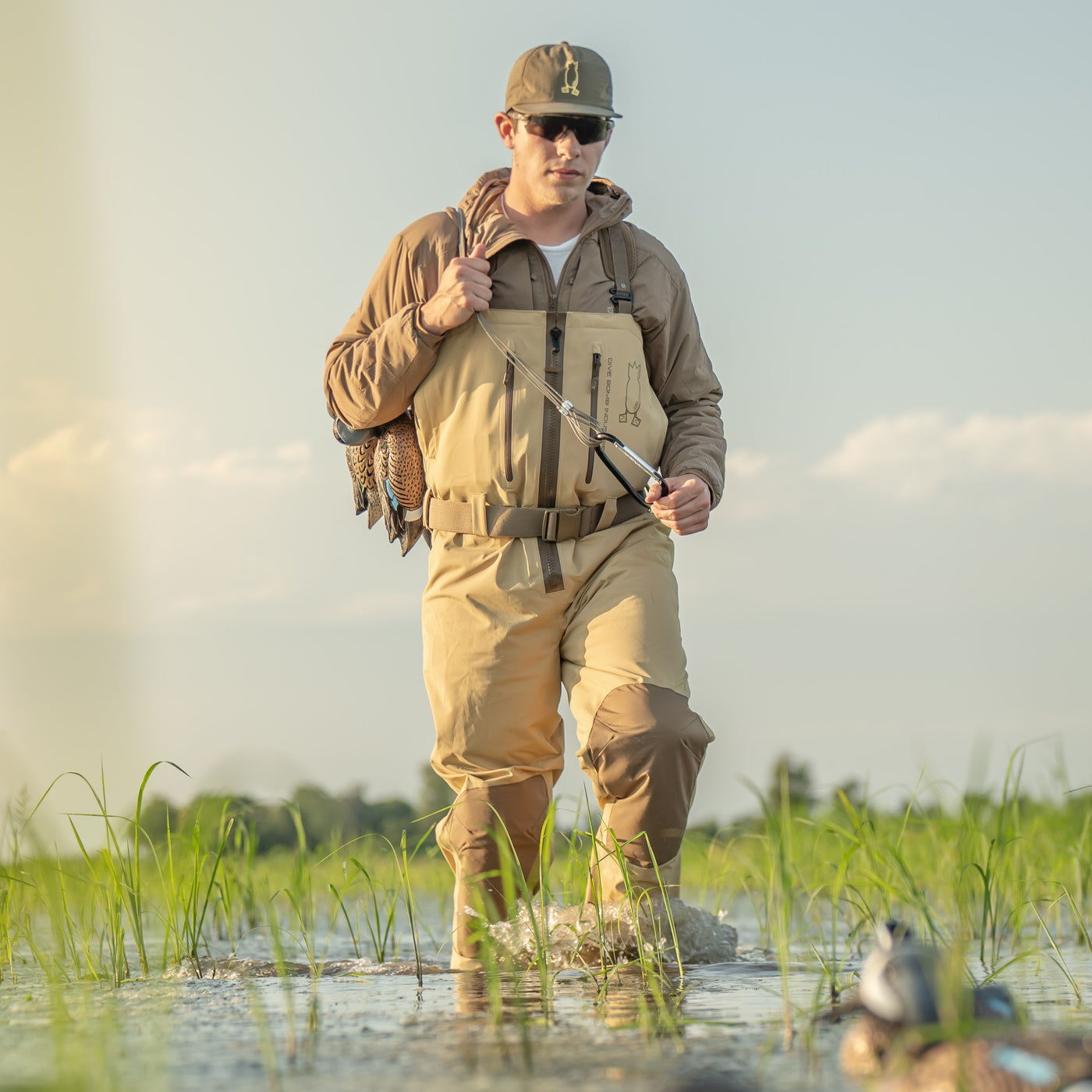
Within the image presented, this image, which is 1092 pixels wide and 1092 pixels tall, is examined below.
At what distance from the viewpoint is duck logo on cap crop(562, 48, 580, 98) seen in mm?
3674

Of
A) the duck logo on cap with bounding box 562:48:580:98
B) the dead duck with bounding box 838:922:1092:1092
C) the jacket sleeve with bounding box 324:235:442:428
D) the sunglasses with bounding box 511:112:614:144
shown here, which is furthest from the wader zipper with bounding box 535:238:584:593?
the dead duck with bounding box 838:922:1092:1092

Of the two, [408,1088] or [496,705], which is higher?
[496,705]

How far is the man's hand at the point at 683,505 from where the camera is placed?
11.3 ft

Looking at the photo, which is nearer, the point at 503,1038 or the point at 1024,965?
the point at 503,1038

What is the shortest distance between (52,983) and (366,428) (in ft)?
6.97

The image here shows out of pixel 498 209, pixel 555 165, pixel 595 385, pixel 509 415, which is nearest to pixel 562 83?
pixel 555 165

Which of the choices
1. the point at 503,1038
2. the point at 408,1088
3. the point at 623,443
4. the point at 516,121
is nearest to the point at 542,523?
the point at 623,443

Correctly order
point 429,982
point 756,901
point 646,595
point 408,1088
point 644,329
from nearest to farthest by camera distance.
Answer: point 408,1088, point 429,982, point 646,595, point 644,329, point 756,901

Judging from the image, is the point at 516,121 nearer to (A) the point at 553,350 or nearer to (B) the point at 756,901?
(A) the point at 553,350

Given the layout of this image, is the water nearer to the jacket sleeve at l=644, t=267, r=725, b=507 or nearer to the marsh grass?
the marsh grass

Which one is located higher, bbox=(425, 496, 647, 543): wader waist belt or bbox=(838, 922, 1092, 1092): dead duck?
bbox=(425, 496, 647, 543): wader waist belt

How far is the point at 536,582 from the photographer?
355cm

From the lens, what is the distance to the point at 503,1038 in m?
2.15

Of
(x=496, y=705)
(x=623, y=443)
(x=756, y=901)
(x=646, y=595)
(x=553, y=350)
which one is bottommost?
(x=756, y=901)
